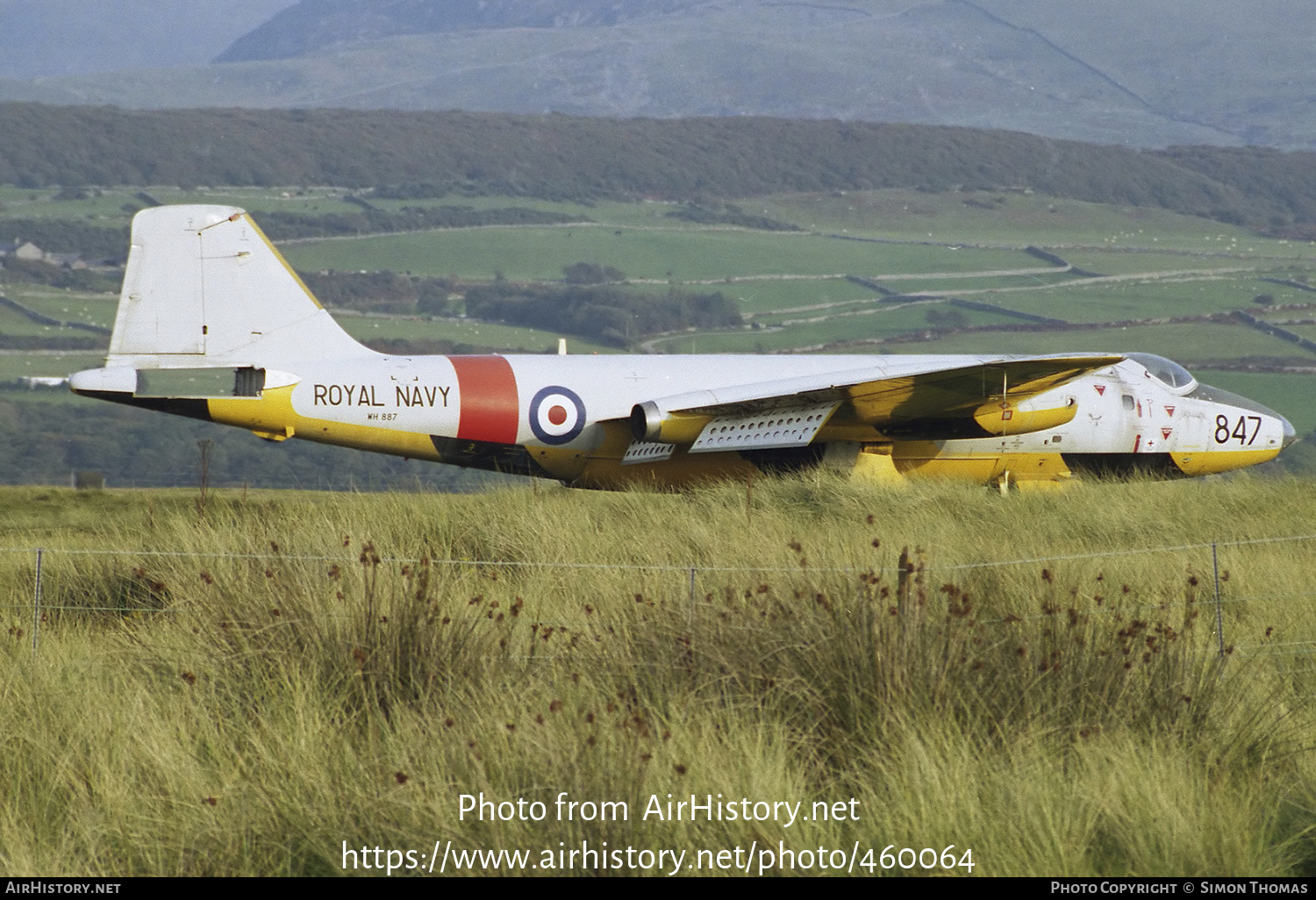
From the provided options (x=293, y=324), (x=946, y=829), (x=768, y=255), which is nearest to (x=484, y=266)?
(x=768, y=255)

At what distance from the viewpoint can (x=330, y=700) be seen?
864 cm

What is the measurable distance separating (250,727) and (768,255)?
614 feet

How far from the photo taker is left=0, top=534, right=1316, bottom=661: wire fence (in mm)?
10055

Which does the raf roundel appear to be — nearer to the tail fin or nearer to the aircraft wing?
the aircraft wing

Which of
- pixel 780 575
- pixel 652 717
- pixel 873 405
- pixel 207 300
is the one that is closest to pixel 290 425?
pixel 207 300

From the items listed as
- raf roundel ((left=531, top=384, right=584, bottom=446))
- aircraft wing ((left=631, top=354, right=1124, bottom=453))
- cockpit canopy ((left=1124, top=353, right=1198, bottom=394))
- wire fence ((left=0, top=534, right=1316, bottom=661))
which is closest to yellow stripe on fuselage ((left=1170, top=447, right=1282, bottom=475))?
cockpit canopy ((left=1124, top=353, right=1198, bottom=394))

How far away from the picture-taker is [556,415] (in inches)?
731

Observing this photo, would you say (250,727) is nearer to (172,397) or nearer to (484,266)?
(172,397)

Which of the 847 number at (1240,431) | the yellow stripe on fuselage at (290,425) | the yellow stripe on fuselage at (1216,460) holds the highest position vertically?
the yellow stripe on fuselage at (290,425)

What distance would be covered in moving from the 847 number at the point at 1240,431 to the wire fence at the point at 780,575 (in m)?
6.65

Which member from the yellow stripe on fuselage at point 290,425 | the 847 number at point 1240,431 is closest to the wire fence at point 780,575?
the yellow stripe on fuselage at point 290,425

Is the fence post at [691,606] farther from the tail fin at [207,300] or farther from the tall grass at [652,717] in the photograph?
the tail fin at [207,300]

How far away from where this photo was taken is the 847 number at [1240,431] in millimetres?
21219

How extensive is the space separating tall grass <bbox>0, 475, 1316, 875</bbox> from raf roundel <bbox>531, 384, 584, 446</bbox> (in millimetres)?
6431
